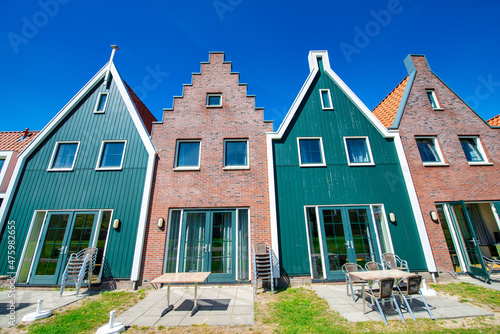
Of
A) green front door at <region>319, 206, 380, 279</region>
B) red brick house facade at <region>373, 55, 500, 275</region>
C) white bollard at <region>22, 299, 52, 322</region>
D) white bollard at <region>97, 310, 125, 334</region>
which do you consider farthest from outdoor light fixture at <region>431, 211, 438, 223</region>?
white bollard at <region>22, 299, 52, 322</region>

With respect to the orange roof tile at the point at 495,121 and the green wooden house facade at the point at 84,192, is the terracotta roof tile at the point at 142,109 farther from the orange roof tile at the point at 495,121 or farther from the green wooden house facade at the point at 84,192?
the orange roof tile at the point at 495,121

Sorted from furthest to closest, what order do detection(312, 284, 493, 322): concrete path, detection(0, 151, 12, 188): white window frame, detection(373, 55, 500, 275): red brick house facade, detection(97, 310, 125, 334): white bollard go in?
detection(0, 151, 12, 188): white window frame < detection(373, 55, 500, 275): red brick house facade < detection(312, 284, 493, 322): concrete path < detection(97, 310, 125, 334): white bollard

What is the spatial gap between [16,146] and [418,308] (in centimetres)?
1871

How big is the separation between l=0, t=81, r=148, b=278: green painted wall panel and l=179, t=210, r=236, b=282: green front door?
7.07ft

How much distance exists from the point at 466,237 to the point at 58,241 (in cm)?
1722

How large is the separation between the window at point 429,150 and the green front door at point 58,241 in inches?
599

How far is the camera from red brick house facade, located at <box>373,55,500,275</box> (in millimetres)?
8820

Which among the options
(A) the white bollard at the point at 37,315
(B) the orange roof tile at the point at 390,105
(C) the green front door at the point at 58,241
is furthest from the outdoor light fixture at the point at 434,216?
(C) the green front door at the point at 58,241

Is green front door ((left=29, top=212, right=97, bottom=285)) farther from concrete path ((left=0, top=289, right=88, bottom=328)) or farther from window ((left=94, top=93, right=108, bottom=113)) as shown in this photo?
window ((left=94, top=93, right=108, bottom=113))

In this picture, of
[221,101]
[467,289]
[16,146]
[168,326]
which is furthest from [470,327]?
[16,146]

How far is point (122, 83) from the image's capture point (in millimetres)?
10930

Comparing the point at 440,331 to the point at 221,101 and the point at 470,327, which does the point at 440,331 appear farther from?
the point at 221,101

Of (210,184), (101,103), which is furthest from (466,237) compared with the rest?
(101,103)

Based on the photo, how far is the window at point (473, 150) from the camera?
33.7ft
